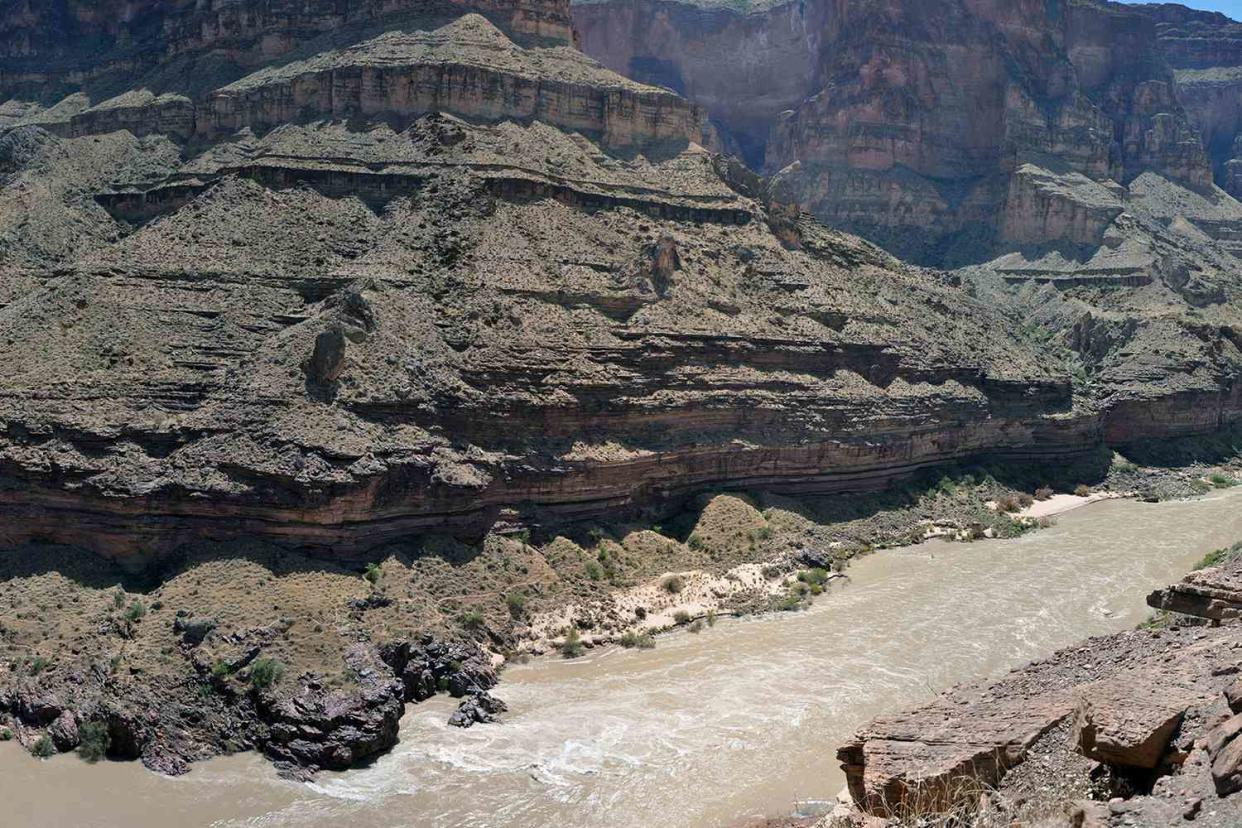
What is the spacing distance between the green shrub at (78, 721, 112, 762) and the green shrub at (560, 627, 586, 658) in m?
13.4

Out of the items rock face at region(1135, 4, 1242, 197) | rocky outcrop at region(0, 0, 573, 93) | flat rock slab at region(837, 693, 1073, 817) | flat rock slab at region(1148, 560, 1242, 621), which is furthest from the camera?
rock face at region(1135, 4, 1242, 197)

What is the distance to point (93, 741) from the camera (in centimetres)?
3072

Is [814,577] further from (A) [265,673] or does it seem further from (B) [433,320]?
(A) [265,673]

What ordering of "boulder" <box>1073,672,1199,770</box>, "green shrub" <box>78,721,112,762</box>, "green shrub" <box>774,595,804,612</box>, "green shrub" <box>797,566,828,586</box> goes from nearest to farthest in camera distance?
"boulder" <box>1073,672,1199,770</box> → "green shrub" <box>78,721,112,762</box> → "green shrub" <box>774,595,804,612</box> → "green shrub" <box>797,566,828,586</box>

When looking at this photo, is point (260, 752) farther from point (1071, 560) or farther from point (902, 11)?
point (902, 11)

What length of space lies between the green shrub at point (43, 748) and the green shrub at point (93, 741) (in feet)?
2.14

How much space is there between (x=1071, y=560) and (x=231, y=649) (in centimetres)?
3378

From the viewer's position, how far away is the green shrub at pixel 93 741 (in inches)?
1204

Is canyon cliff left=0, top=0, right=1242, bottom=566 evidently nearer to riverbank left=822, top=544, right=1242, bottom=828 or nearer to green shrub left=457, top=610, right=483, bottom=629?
green shrub left=457, top=610, right=483, bottom=629

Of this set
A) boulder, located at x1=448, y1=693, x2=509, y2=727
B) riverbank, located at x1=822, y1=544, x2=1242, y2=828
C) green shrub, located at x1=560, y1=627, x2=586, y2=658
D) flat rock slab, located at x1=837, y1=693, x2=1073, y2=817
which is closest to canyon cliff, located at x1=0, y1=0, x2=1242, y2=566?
green shrub, located at x1=560, y1=627, x2=586, y2=658

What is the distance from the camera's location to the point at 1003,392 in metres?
64.7

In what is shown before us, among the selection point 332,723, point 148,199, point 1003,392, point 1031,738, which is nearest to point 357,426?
point 332,723

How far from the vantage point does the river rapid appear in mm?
28734

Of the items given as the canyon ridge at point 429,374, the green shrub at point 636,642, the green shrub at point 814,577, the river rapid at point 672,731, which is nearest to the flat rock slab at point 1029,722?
the canyon ridge at point 429,374
